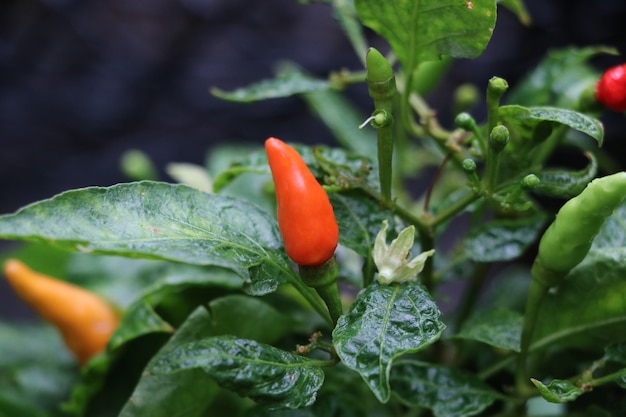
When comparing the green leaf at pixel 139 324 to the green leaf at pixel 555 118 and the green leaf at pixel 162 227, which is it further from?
the green leaf at pixel 555 118

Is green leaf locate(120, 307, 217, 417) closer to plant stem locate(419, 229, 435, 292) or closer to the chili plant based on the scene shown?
the chili plant

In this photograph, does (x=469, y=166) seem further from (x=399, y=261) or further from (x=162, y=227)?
(x=162, y=227)

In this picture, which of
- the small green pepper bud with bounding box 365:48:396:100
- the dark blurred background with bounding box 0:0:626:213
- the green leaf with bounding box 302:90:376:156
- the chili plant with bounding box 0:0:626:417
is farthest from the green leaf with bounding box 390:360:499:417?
the dark blurred background with bounding box 0:0:626:213

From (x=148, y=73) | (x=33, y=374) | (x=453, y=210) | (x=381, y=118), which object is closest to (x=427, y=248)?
(x=453, y=210)

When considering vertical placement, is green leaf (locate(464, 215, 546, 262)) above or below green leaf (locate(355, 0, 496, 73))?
below

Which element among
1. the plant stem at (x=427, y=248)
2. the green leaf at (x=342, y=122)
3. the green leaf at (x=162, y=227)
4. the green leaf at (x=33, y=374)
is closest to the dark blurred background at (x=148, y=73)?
the green leaf at (x=342, y=122)
